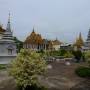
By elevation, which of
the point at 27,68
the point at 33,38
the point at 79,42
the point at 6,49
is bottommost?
the point at 27,68

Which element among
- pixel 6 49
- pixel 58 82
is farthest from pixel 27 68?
pixel 6 49

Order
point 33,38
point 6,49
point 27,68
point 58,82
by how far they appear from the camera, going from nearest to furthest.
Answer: point 27,68 → point 58,82 → point 6,49 → point 33,38

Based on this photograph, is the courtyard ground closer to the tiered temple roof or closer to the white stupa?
the white stupa

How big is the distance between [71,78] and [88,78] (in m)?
2.12

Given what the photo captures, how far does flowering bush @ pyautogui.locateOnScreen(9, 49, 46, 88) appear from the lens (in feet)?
70.0

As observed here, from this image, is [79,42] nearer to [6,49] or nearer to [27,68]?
[6,49]

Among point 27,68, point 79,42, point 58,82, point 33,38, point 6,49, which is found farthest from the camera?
point 79,42

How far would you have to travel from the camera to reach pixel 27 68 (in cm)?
2148

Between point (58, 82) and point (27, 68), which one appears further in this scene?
point (58, 82)

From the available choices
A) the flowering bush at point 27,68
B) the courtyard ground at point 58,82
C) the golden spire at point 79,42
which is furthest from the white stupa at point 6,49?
the golden spire at point 79,42

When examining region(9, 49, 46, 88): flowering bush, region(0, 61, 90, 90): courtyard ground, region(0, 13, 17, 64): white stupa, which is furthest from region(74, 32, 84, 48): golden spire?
region(9, 49, 46, 88): flowering bush

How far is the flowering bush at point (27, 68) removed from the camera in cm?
2134

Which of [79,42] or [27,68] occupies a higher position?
[79,42]

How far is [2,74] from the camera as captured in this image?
29078 millimetres
